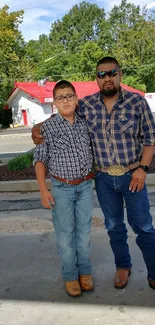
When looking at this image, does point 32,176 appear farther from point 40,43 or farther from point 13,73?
point 40,43

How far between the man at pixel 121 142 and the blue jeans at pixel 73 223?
167mm

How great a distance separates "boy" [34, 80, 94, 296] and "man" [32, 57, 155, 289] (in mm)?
88

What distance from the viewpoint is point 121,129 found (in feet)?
7.97

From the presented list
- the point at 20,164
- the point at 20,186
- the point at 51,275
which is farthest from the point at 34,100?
the point at 51,275

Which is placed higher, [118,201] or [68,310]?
[118,201]

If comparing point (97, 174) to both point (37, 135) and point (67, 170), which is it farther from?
point (37, 135)

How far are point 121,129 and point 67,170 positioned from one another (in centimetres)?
49

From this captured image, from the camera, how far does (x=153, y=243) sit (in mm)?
2576

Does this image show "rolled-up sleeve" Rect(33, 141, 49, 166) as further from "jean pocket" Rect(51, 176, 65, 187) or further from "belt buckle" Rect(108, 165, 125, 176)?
"belt buckle" Rect(108, 165, 125, 176)

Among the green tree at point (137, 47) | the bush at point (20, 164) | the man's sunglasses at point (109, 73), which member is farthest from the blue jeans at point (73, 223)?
the green tree at point (137, 47)

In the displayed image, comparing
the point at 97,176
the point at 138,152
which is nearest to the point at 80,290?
the point at 97,176

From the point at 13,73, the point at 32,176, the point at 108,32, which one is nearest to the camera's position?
the point at 32,176

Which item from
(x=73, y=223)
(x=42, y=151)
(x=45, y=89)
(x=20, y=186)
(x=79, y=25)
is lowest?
(x=20, y=186)

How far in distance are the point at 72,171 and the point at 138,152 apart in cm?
51
